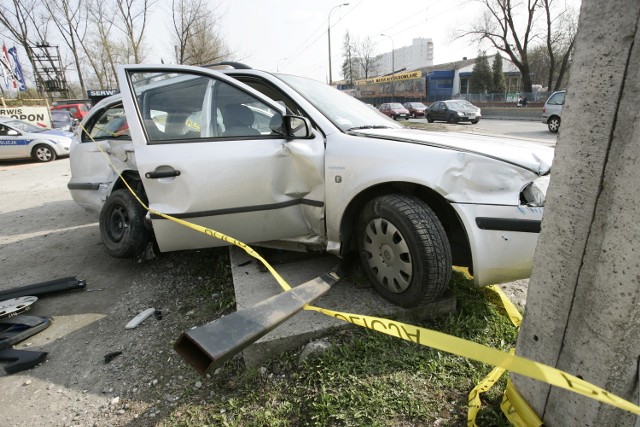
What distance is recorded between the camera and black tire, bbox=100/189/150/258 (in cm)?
340

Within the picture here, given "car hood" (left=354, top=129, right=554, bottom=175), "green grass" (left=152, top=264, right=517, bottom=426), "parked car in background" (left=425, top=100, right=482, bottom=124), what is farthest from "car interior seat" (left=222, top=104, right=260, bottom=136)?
"parked car in background" (left=425, top=100, right=482, bottom=124)

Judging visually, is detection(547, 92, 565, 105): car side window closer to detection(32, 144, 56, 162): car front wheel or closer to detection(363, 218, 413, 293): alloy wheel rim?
detection(363, 218, 413, 293): alloy wheel rim

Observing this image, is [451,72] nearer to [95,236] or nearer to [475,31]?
[475,31]

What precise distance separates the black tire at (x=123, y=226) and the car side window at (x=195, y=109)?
94cm

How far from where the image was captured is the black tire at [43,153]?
12039mm

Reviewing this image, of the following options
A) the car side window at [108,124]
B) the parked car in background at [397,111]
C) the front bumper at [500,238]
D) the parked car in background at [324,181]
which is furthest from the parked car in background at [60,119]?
the parked car in background at [397,111]

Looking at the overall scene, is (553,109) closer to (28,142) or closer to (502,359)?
(502,359)

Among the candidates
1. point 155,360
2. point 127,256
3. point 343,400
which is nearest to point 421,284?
point 343,400

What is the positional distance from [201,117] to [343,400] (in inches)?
87.3

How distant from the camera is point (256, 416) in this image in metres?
1.86

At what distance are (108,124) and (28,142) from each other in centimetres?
983

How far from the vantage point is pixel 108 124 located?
450 centimetres

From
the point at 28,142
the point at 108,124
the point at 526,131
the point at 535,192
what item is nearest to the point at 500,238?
the point at 535,192

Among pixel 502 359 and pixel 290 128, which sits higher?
pixel 290 128
